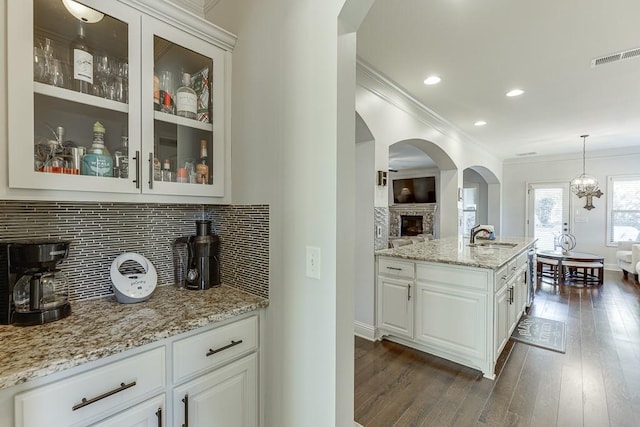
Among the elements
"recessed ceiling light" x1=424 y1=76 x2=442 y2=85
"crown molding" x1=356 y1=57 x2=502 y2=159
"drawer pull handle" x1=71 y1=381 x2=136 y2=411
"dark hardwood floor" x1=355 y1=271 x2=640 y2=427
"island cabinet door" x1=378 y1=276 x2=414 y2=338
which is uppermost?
"recessed ceiling light" x1=424 y1=76 x2=442 y2=85

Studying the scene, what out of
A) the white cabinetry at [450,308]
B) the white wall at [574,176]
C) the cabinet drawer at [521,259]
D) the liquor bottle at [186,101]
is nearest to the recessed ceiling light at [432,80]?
the white cabinetry at [450,308]

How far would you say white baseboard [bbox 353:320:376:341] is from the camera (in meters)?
3.02

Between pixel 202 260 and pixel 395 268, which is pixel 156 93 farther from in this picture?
pixel 395 268

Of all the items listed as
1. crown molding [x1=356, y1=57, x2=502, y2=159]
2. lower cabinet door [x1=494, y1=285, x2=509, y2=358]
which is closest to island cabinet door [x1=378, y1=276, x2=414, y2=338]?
lower cabinet door [x1=494, y1=285, x2=509, y2=358]

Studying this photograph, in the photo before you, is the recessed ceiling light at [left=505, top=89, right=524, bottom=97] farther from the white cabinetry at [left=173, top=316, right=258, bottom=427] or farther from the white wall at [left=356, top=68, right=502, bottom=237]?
the white cabinetry at [left=173, top=316, right=258, bottom=427]

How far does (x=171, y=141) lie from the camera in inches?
57.5

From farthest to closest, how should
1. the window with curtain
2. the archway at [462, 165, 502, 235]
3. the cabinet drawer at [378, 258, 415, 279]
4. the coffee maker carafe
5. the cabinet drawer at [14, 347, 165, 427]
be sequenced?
1. the archway at [462, 165, 502, 235]
2. the window with curtain
3. the cabinet drawer at [378, 258, 415, 279]
4. the coffee maker carafe
5. the cabinet drawer at [14, 347, 165, 427]

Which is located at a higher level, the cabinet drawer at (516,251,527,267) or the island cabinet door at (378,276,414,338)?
the cabinet drawer at (516,251,527,267)

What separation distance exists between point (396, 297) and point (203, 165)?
215cm

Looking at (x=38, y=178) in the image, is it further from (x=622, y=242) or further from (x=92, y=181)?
(x=622, y=242)

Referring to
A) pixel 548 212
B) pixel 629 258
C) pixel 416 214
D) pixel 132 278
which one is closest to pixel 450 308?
pixel 132 278

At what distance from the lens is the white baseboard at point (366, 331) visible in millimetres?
3020

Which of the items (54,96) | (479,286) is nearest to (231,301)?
(54,96)

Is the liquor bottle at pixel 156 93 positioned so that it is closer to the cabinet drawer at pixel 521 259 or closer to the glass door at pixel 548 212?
the cabinet drawer at pixel 521 259
